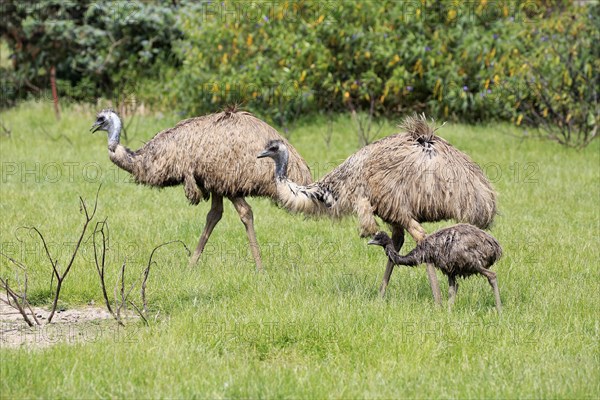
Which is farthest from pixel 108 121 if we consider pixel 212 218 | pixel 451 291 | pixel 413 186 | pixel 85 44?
pixel 85 44

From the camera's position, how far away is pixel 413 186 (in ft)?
24.3

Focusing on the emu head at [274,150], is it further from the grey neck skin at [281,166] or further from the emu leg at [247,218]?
→ the emu leg at [247,218]

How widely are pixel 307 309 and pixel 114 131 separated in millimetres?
3334

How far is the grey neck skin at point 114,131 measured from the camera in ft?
30.4

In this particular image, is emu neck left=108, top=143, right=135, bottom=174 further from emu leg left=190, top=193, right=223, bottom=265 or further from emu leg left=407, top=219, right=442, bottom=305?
emu leg left=407, top=219, right=442, bottom=305

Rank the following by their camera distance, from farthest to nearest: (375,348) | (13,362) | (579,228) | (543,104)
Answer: (543,104), (579,228), (375,348), (13,362)

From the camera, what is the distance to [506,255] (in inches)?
363

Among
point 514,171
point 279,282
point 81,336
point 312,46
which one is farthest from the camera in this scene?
point 312,46

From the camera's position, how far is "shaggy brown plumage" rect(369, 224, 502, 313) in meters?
6.94

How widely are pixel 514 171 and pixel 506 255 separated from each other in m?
4.22

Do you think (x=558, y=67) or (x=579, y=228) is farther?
(x=558, y=67)

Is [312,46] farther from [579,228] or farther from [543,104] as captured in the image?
[579,228]

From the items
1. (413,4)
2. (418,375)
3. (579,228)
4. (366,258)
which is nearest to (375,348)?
(418,375)

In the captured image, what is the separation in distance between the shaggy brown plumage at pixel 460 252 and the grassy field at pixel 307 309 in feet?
1.06
